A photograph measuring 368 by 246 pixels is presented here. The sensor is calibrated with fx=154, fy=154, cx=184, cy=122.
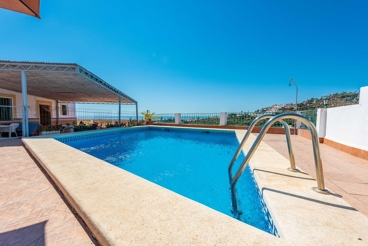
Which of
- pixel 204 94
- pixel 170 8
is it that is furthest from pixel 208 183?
pixel 204 94

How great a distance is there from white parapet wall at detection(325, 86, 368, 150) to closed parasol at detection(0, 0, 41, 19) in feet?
24.8

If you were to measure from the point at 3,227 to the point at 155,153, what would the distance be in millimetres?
5135

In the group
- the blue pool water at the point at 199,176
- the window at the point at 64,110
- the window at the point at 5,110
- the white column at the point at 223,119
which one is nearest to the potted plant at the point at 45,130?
the blue pool water at the point at 199,176

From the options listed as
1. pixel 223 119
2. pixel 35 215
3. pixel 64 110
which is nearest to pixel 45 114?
pixel 64 110

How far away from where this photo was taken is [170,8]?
9688 millimetres

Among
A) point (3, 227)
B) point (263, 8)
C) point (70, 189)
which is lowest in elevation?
point (3, 227)

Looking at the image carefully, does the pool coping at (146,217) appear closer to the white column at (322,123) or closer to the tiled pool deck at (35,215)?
the tiled pool deck at (35,215)

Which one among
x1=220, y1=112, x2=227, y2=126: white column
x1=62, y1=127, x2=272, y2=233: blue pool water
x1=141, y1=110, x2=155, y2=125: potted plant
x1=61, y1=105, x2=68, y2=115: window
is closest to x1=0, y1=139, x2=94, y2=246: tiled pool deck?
x1=62, y1=127, x2=272, y2=233: blue pool water

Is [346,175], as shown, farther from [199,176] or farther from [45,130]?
[45,130]

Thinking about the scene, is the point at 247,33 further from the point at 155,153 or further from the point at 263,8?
the point at 155,153

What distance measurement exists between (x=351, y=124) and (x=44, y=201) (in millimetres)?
7599

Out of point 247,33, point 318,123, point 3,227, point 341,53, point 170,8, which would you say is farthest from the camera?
point 341,53

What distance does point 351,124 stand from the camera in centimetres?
467

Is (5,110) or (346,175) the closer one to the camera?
(346,175)
